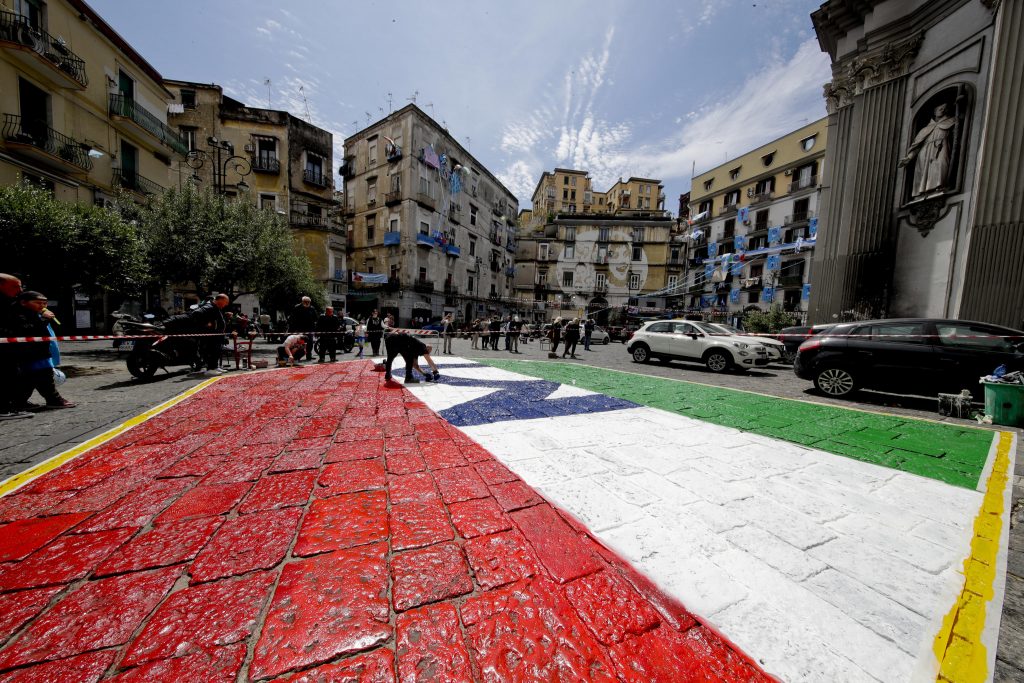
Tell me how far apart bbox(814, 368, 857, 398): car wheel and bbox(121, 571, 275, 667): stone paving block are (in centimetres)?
866

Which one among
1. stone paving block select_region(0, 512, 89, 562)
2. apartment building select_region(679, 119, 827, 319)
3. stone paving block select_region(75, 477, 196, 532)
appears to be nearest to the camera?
stone paving block select_region(0, 512, 89, 562)

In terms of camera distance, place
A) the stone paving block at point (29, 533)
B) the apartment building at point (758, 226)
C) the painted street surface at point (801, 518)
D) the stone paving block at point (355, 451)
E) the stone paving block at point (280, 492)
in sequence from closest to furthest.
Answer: the painted street surface at point (801, 518) → the stone paving block at point (29, 533) → the stone paving block at point (280, 492) → the stone paving block at point (355, 451) → the apartment building at point (758, 226)

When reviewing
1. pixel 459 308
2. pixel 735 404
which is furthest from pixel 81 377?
pixel 459 308

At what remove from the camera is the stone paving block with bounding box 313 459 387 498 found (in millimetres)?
2525

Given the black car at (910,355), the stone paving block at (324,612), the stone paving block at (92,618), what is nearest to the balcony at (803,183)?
the black car at (910,355)

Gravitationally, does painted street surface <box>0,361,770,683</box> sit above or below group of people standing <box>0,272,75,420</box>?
below

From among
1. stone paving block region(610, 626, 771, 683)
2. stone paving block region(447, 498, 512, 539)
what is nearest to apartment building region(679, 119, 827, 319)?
stone paving block region(447, 498, 512, 539)

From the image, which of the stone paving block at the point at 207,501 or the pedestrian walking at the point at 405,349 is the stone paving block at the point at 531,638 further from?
the pedestrian walking at the point at 405,349

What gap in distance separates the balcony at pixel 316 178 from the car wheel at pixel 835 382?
33.1 meters

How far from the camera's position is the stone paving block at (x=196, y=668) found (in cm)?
122

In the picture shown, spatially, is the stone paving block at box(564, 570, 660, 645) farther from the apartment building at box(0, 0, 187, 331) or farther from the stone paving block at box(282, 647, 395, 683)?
the apartment building at box(0, 0, 187, 331)

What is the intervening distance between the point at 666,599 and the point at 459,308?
34376mm

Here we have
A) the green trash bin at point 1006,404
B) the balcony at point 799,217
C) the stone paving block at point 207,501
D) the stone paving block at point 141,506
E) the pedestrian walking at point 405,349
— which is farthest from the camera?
the balcony at point 799,217

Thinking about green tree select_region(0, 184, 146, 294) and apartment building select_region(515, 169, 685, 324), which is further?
apartment building select_region(515, 169, 685, 324)
